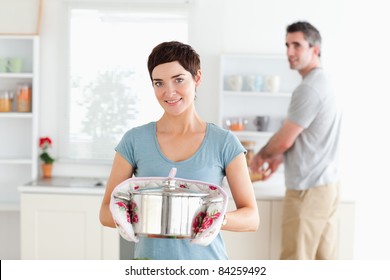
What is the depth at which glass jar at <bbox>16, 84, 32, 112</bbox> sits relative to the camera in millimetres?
3287

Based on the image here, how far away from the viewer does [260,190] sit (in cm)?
301

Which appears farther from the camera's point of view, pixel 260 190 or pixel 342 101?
pixel 342 101

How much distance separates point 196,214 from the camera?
3.91ft

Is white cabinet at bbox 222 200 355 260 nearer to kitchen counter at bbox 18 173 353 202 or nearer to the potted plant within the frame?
kitchen counter at bbox 18 173 353 202

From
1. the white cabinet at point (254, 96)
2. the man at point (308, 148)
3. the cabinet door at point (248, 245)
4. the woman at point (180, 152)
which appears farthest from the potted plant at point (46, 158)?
the woman at point (180, 152)

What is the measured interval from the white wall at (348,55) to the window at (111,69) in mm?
163

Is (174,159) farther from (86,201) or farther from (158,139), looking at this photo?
(86,201)

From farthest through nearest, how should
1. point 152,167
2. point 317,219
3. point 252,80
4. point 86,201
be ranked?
1. point 252,80
2. point 86,201
3. point 317,219
4. point 152,167

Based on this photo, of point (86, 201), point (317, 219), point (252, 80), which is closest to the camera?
point (317, 219)

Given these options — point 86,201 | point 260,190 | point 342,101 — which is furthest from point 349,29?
point 86,201

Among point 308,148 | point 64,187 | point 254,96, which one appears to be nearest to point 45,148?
point 64,187

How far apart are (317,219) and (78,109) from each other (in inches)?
57.3

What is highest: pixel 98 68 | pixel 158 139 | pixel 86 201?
pixel 98 68

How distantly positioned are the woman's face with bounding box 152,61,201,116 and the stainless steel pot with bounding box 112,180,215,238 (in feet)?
0.55
